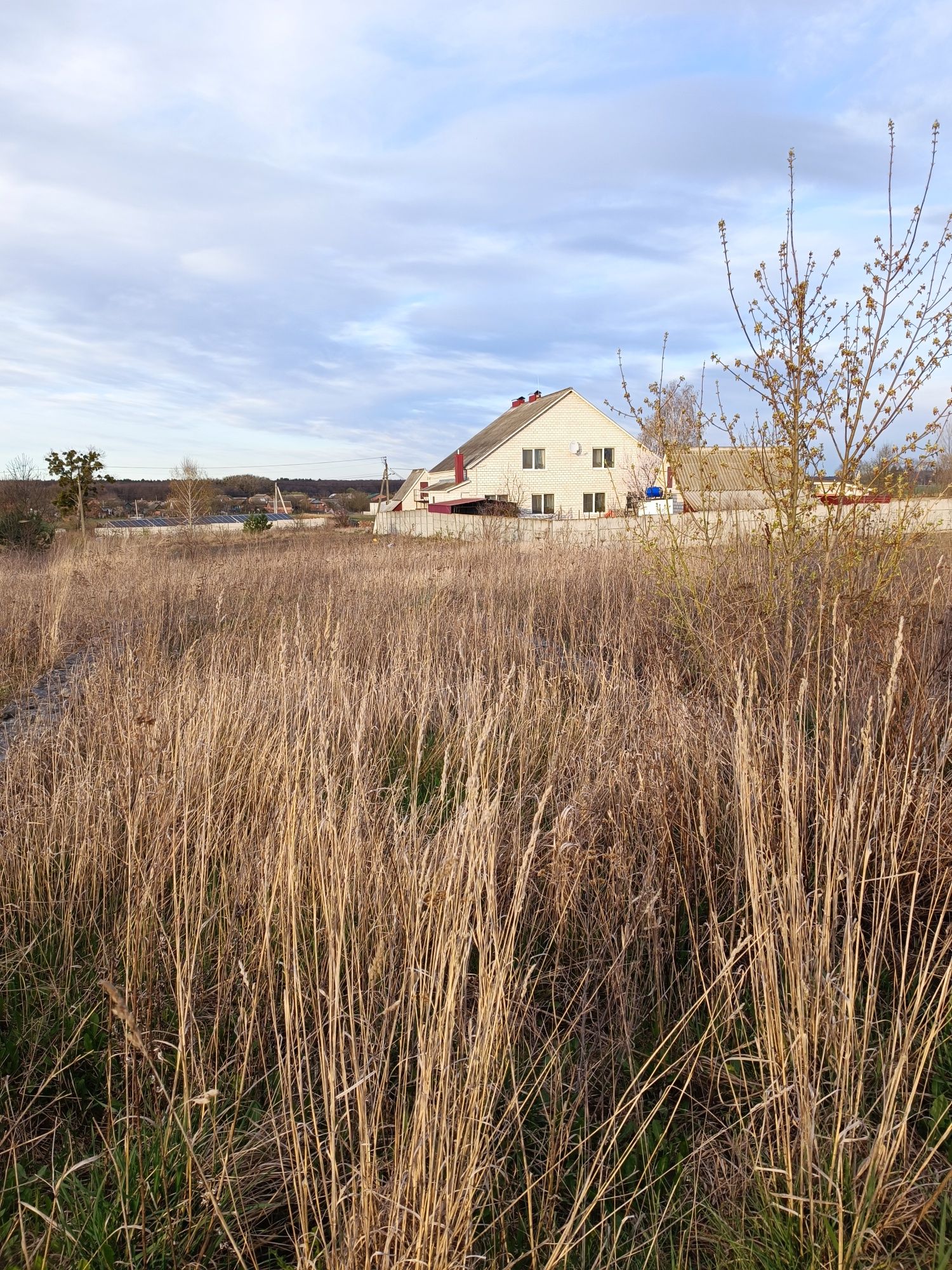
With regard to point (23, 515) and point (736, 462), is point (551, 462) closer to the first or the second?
point (23, 515)

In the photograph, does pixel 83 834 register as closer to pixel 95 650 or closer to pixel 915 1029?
pixel 915 1029

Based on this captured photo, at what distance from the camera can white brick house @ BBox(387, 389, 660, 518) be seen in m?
43.2

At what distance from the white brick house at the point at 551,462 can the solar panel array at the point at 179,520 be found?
1287 cm

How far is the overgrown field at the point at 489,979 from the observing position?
1.64 meters

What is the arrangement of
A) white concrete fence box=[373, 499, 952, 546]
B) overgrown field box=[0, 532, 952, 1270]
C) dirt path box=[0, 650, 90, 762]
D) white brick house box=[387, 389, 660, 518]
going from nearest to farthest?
overgrown field box=[0, 532, 952, 1270] < dirt path box=[0, 650, 90, 762] < white concrete fence box=[373, 499, 952, 546] < white brick house box=[387, 389, 660, 518]

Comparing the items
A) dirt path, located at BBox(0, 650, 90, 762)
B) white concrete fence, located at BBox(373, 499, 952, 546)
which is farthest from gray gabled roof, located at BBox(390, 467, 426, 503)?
dirt path, located at BBox(0, 650, 90, 762)

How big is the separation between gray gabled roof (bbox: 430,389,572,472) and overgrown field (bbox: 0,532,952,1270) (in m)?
40.1

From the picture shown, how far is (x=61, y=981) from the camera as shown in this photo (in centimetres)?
259

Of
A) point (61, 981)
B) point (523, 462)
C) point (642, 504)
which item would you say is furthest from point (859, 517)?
point (523, 462)

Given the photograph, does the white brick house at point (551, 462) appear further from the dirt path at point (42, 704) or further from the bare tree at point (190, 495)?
the dirt path at point (42, 704)

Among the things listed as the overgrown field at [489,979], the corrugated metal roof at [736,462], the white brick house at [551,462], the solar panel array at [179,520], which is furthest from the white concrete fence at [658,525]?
the solar panel array at [179,520]

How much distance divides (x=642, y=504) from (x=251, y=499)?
92.4 meters

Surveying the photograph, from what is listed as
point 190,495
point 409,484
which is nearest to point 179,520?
point 190,495

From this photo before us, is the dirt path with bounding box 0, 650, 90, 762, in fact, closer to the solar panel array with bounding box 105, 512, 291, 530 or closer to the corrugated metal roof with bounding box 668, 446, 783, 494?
the corrugated metal roof with bounding box 668, 446, 783, 494
